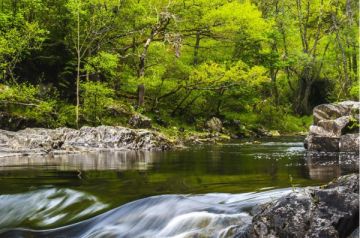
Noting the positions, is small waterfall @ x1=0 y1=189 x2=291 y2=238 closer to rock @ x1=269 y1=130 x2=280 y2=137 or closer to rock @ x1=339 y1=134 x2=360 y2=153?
rock @ x1=339 y1=134 x2=360 y2=153

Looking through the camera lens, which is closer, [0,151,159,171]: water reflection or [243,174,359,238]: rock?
[243,174,359,238]: rock

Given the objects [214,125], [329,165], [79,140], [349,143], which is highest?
[214,125]

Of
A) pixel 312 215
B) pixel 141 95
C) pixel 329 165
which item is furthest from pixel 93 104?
pixel 312 215

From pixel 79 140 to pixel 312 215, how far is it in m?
13.3

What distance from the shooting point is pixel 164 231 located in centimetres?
639

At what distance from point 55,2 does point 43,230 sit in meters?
16.5

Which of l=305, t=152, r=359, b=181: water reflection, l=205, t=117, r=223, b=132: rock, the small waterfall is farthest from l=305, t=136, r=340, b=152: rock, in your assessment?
l=205, t=117, r=223, b=132: rock

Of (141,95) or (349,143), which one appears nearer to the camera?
(349,143)

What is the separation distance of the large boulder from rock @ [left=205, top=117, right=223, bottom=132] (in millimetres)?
9103

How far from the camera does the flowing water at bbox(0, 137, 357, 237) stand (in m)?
6.53

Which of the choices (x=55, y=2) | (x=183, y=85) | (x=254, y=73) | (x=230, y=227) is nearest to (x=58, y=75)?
(x=55, y=2)

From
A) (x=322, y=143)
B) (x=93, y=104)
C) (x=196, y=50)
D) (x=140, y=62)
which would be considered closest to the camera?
(x=322, y=143)

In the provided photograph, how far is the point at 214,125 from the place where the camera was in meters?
25.9

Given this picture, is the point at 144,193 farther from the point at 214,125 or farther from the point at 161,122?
the point at 214,125
